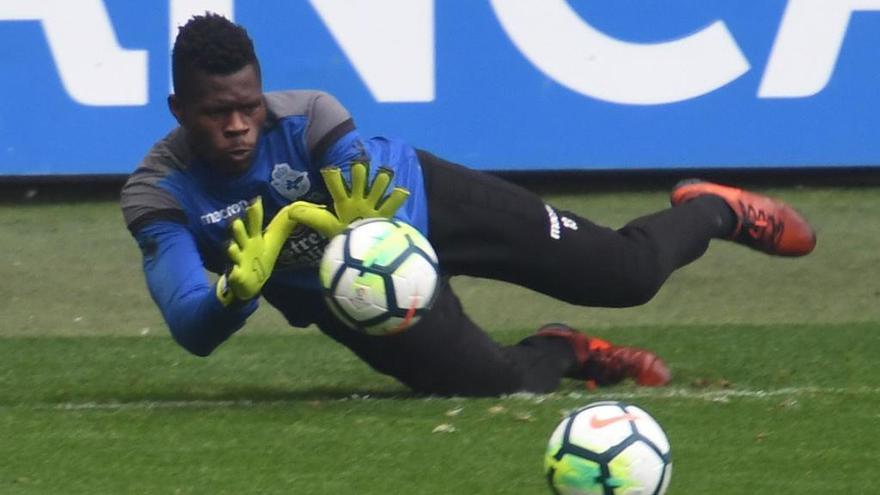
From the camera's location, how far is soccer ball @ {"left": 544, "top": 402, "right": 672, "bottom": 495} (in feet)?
14.9

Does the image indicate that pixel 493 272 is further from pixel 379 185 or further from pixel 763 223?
pixel 763 223

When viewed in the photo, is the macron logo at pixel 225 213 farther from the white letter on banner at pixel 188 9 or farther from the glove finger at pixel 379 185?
the white letter on banner at pixel 188 9

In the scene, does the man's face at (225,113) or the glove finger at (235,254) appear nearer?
the glove finger at (235,254)

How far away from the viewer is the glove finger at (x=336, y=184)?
560 centimetres

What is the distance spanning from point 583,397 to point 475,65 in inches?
134

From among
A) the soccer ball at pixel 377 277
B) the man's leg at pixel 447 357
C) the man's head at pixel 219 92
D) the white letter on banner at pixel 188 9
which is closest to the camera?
the soccer ball at pixel 377 277

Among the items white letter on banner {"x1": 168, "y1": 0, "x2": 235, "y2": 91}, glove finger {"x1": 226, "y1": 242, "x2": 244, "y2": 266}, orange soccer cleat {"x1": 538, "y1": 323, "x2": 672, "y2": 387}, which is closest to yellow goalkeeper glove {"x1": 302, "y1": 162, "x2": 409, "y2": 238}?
glove finger {"x1": 226, "y1": 242, "x2": 244, "y2": 266}

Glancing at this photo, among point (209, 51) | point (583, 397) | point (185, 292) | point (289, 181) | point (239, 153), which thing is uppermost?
point (209, 51)

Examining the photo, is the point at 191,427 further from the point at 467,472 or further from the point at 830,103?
the point at 830,103

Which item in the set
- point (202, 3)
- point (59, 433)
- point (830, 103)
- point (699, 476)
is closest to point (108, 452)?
point (59, 433)

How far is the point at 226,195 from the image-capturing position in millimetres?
5973

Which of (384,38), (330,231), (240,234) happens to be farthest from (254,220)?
(384,38)

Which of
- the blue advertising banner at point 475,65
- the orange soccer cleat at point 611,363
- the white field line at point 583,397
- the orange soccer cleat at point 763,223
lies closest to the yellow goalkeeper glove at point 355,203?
the white field line at point 583,397

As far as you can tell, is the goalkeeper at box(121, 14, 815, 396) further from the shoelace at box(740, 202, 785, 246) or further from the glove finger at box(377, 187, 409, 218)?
the shoelace at box(740, 202, 785, 246)
